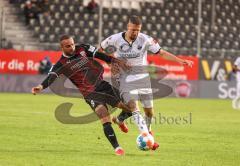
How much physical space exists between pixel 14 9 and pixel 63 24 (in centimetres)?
279

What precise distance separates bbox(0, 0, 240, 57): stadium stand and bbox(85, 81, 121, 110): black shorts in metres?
25.0

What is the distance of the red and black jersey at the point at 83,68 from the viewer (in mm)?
12781

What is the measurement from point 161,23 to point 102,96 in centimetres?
2962

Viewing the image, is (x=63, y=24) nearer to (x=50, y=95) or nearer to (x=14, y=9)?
(x=14, y=9)

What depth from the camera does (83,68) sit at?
12883 millimetres

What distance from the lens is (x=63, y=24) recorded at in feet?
131

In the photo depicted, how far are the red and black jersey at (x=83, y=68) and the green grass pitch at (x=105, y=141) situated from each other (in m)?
1.24

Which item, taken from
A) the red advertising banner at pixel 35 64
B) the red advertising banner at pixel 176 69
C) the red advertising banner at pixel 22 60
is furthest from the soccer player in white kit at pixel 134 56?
the red advertising banner at pixel 176 69

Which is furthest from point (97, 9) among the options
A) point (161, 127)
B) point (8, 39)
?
point (161, 127)

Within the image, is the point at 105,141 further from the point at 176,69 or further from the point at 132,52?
the point at 176,69

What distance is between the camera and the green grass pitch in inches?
465

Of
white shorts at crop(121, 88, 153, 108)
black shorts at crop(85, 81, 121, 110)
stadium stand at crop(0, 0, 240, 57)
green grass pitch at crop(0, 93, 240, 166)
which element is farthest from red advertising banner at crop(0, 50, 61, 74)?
black shorts at crop(85, 81, 121, 110)

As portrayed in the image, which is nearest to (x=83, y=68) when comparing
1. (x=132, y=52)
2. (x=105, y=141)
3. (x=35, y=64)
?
(x=132, y=52)

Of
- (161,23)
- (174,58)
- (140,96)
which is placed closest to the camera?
(174,58)
